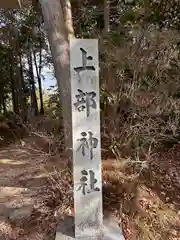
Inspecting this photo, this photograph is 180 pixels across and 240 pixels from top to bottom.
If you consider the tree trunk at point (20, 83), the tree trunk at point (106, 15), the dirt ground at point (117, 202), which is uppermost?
the tree trunk at point (106, 15)

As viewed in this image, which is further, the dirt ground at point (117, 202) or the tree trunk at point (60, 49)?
the tree trunk at point (60, 49)

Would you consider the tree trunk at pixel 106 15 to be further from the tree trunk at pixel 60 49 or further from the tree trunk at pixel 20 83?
the tree trunk at pixel 20 83

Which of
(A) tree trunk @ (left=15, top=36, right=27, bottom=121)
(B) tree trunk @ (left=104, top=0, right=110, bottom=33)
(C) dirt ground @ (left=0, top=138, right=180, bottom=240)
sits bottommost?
(C) dirt ground @ (left=0, top=138, right=180, bottom=240)

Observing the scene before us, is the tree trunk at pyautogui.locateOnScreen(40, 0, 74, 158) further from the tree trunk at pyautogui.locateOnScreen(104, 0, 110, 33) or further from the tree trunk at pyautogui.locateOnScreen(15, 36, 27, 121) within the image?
the tree trunk at pyautogui.locateOnScreen(15, 36, 27, 121)

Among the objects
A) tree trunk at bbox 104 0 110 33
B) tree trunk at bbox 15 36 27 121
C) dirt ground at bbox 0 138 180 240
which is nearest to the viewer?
dirt ground at bbox 0 138 180 240

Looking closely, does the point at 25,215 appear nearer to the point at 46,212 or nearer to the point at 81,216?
the point at 46,212

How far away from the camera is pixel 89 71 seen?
3.28 meters

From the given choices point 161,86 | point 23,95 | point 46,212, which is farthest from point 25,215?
point 23,95

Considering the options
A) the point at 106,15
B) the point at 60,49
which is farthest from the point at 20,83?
the point at 60,49

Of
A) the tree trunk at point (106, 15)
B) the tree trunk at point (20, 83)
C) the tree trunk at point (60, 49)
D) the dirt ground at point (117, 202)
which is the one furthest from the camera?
the tree trunk at point (20, 83)

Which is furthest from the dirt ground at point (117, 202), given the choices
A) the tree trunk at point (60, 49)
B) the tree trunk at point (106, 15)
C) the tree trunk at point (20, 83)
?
the tree trunk at point (20, 83)

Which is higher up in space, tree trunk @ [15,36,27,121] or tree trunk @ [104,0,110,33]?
tree trunk @ [104,0,110,33]

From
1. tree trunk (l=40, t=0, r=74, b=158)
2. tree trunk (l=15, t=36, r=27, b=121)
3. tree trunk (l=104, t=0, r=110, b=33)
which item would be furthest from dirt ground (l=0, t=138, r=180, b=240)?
tree trunk (l=15, t=36, r=27, b=121)

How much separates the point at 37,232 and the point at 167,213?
5.41 ft
